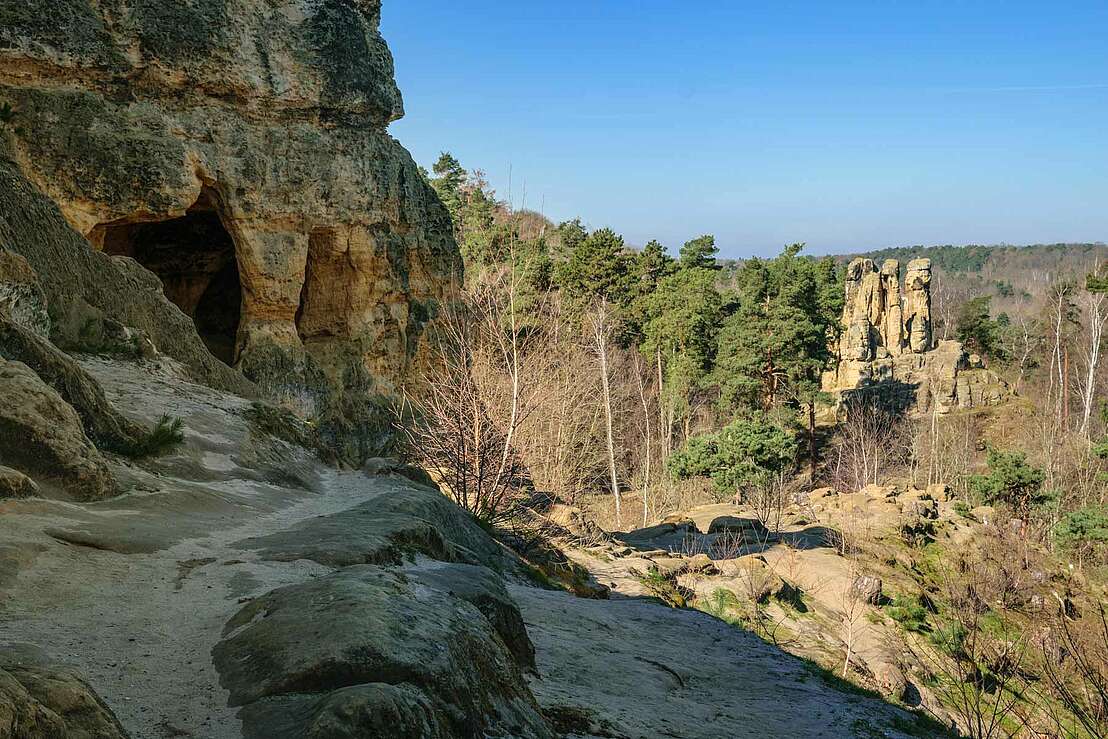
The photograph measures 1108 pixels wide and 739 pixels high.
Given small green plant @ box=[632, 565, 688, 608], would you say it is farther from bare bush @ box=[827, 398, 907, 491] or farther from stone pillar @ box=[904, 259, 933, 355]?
stone pillar @ box=[904, 259, 933, 355]

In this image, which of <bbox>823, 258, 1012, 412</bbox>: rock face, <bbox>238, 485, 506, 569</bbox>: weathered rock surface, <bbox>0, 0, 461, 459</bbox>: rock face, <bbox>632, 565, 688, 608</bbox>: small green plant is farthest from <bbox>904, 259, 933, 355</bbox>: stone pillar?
<bbox>238, 485, 506, 569</bbox>: weathered rock surface

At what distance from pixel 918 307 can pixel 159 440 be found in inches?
2379

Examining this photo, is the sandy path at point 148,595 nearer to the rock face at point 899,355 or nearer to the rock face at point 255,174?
the rock face at point 255,174

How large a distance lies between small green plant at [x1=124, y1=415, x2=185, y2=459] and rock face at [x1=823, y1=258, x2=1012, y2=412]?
138ft

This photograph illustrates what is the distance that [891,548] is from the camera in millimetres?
22078

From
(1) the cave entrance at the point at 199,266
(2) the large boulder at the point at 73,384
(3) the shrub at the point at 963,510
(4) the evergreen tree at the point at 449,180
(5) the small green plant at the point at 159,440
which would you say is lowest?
(3) the shrub at the point at 963,510

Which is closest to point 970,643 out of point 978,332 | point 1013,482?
point 1013,482

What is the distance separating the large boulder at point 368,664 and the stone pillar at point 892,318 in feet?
191

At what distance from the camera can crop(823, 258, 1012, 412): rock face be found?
163ft

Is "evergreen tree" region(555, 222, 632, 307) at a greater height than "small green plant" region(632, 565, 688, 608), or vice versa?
"evergreen tree" region(555, 222, 632, 307)

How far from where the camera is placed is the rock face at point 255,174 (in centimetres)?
1424

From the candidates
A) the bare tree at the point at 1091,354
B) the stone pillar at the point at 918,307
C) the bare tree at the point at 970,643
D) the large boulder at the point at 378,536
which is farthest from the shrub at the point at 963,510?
the stone pillar at the point at 918,307

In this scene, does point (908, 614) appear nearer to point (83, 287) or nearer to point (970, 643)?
point (970, 643)

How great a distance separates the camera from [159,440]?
7328 millimetres
